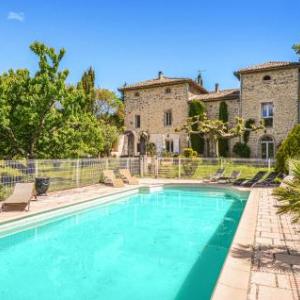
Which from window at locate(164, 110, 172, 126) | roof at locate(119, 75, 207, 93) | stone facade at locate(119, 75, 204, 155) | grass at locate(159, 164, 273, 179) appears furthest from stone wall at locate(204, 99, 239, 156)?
grass at locate(159, 164, 273, 179)

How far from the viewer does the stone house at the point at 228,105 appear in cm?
2630

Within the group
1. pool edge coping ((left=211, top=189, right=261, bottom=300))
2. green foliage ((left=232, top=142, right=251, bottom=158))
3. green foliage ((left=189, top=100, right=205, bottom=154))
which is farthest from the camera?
green foliage ((left=189, top=100, right=205, bottom=154))

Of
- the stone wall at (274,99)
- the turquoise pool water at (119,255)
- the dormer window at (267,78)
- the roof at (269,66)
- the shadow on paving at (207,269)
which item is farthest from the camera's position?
the dormer window at (267,78)

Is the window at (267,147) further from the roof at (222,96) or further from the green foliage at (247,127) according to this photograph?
the roof at (222,96)

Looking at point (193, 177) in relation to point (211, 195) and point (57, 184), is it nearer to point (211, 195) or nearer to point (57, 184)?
point (211, 195)

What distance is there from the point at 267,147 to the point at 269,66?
663cm

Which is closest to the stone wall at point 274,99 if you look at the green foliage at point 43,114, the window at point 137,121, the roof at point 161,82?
the roof at point 161,82

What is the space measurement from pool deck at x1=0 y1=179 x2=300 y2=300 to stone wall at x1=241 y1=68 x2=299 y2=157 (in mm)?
19241

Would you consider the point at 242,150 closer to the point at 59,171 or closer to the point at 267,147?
the point at 267,147

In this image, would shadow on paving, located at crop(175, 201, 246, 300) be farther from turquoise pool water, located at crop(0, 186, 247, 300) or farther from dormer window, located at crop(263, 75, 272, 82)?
dormer window, located at crop(263, 75, 272, 82)

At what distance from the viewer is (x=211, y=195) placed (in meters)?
15.1

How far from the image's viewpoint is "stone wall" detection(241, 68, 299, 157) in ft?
85.5

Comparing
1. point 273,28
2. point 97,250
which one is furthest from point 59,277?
point 273,28

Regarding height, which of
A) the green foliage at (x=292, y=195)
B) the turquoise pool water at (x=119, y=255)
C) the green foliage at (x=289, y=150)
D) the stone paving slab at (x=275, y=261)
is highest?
the green foliage at (x=289, y=150)
